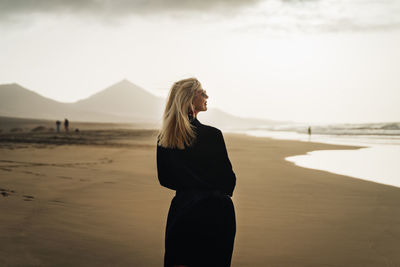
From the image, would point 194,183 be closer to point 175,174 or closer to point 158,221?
point 175,174

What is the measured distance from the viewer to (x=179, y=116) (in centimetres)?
248

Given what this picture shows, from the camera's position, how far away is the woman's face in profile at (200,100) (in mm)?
2578

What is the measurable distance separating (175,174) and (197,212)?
0.33m

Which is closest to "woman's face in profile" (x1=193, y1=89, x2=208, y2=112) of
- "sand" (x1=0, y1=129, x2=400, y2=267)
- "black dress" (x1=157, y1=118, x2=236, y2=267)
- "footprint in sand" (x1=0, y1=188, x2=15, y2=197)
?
"black dress" (x1=157, y1=118, x2=236, y2=267)

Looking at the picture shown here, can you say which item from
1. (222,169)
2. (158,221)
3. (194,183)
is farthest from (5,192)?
(222,169)

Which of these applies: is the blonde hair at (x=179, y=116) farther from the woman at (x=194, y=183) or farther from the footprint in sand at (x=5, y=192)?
the footprint in sand at (x=5, y=192)

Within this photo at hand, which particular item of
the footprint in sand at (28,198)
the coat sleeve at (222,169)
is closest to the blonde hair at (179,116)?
the coat sleeve at (222,169)

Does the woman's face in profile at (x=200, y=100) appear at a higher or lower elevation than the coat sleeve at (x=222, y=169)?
higher

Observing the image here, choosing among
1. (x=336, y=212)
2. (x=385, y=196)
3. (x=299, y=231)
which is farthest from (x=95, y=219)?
(x=385, y=196)

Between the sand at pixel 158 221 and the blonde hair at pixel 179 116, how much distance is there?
6.54ft

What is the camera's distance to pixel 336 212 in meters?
6.05

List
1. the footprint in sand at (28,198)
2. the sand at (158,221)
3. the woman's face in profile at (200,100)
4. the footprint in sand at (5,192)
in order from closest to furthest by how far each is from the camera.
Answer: the woman's face in profile at (200,100)
the sand at (158,221)
the footprint in sand at (28,198)
the footprint in sand at (5,192)

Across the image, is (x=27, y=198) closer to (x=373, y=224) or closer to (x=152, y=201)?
(x=152, y=201)

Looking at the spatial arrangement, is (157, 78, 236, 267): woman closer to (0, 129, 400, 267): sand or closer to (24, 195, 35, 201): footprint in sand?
(0, 129, 400, 267): sand
